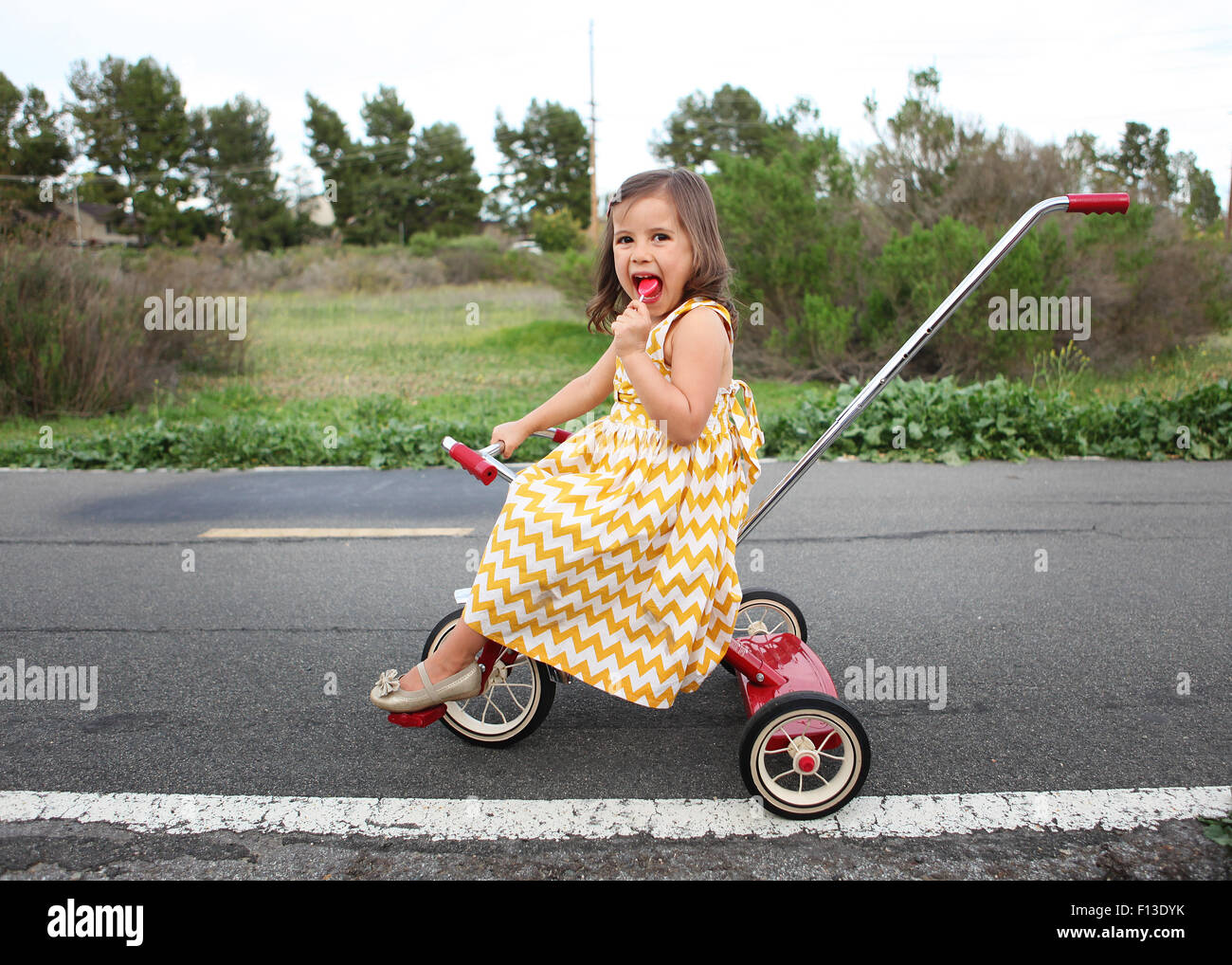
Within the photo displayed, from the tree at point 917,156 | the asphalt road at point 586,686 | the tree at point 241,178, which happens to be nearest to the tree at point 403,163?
the tree at point 241,178

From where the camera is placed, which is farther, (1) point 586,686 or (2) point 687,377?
(1) point 586,686

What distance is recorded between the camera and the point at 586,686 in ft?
10.7

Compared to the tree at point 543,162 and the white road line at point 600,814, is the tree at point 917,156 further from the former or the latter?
the tree at point 543,162

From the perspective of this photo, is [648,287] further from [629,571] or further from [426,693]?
[426,693]

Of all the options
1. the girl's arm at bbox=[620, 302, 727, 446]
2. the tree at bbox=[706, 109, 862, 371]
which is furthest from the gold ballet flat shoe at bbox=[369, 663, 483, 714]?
the tree at bbox=[706, 109, 862, 371]

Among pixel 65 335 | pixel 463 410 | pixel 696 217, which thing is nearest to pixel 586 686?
pixel 696 217

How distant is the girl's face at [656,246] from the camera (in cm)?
244

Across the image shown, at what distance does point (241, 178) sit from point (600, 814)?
49251 millimetres

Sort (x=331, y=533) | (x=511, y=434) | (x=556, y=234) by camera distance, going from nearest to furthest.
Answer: (x=511, y=434), (x=331, y=533), (x=556, y=234)

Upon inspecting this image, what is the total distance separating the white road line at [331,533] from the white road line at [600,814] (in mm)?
2602

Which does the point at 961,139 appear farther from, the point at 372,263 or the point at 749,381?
the point at 372,263

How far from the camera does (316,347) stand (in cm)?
1522
